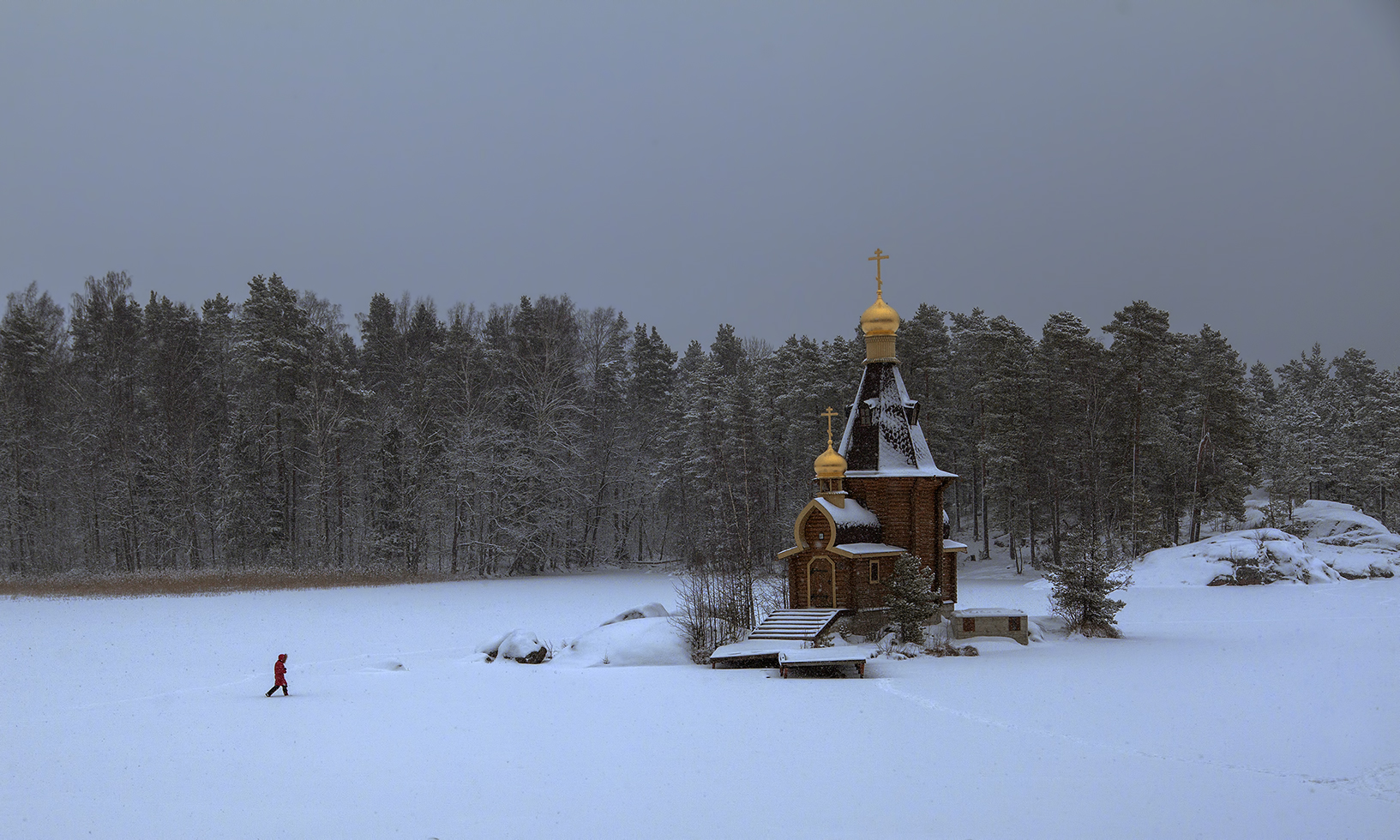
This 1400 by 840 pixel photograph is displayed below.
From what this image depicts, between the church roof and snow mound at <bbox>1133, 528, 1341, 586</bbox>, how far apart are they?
50.9 feet

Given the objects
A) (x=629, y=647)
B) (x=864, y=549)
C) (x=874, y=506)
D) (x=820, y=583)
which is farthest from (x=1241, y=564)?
(x=629, y=647)

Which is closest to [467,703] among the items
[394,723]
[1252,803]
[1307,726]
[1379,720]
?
[394,723]

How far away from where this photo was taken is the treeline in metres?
42.1

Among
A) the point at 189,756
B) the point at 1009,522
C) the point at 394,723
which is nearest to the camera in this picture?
the point at 189,756

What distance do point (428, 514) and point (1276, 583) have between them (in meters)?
39.8

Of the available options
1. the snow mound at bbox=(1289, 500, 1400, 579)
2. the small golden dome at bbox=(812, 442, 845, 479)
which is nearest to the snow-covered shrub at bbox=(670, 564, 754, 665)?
the small golden dome at bbox=(812, 442, 845, 479)

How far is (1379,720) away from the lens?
12.3 m

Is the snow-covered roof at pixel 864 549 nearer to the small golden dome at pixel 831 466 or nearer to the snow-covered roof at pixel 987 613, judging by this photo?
the small golden dome at pixel 831 466

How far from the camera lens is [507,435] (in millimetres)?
45938

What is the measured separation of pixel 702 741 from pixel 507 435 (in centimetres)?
3546

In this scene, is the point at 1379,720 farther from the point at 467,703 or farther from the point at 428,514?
the point at 428,514

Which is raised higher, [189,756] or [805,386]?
[805,386]

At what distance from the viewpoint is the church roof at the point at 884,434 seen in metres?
23.4

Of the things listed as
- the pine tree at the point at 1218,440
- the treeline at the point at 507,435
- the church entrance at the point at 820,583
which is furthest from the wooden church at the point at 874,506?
the pine tree at the point at 1218,440
